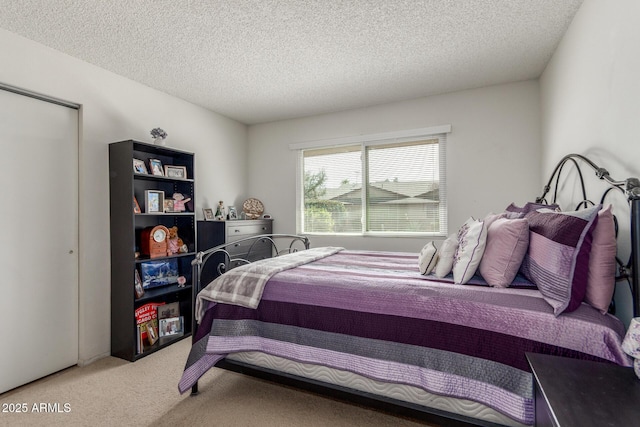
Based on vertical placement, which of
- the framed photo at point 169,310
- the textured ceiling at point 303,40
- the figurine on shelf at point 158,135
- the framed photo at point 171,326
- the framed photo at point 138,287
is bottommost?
the framed photo at point 171,326

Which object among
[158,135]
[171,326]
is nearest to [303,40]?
[158,135]

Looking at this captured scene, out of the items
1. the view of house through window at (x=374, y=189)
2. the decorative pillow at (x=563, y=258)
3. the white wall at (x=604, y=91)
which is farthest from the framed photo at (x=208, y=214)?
the white wall at (x=604, y=91)

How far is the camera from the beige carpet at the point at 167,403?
5.92ft

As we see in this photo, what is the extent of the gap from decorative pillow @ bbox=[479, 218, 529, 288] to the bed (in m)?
0.04

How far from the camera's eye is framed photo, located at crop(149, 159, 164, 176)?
118 inches

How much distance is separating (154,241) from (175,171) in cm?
77

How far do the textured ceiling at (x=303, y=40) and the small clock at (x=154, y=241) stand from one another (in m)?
1.50

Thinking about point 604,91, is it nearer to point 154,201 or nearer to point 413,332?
point 413,332

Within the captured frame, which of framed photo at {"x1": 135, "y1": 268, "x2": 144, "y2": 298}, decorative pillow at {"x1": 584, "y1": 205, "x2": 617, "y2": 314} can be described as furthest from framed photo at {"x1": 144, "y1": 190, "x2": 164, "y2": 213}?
decorative pillow at {"x1": 584, "y1": 205, "x2": 617, "y2": 314}

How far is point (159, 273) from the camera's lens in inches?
123

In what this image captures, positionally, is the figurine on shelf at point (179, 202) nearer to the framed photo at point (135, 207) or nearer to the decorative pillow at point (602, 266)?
the framed photo at point (135, 207)

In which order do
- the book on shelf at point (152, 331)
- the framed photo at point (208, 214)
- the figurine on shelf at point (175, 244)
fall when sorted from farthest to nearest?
the framed photo at point (208, 214) < the figurine on shelf at point (175, 244) < the book on shelf at point (152, 331)

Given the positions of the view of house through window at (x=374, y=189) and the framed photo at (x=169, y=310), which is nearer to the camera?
the framed photo at (x=169, y=310)

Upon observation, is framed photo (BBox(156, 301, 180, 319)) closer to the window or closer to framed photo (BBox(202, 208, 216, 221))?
framed photo (BBox(202, 208, 216, 221))
